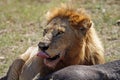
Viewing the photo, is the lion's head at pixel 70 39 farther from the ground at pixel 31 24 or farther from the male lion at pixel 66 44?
the ground at pixel 31 24

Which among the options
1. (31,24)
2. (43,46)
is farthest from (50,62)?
(31,24)

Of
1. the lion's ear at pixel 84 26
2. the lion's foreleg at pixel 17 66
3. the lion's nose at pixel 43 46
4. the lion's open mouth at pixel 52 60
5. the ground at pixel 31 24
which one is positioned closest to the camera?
the lion's nose at pixel 43 46

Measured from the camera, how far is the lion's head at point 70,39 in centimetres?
502

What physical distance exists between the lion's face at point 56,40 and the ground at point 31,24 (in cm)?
186

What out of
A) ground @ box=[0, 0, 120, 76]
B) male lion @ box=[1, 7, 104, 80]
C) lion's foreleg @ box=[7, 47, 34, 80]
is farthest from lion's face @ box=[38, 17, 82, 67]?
ground @ box=[0, 0, 120, 76]

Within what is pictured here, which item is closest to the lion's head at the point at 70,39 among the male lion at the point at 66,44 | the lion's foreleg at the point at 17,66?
the male lion at the point at 66,44

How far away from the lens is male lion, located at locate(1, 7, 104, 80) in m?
4.98

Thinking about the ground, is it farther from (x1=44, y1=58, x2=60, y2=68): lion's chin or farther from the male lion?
(x1=44, y1=58, x2=60, y2=68): lion's chin

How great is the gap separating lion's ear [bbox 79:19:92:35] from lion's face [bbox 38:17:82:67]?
9cm

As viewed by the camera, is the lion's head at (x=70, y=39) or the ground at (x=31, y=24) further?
the ground at (x=31, y=24)

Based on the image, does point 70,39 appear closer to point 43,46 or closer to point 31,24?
point 43,46

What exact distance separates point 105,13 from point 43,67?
15.0 feet

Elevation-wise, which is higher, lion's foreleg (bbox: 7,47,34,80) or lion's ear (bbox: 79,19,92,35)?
lion's ear (bbox: 79,19,92,35)

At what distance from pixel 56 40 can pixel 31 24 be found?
435 cm
